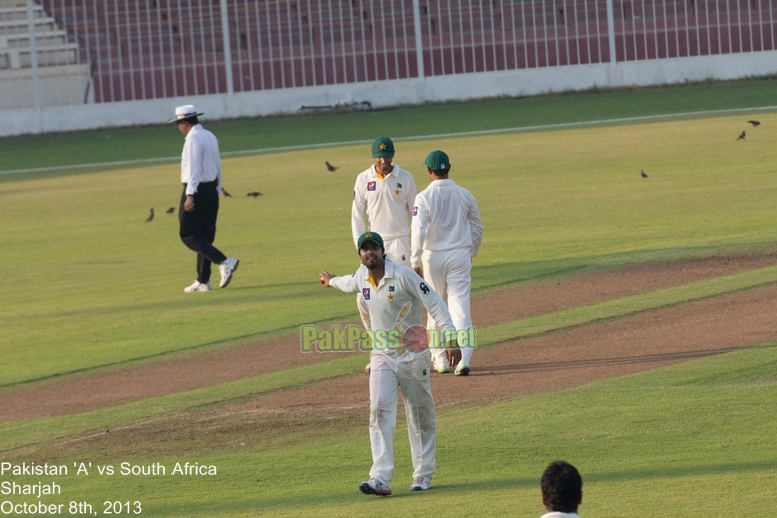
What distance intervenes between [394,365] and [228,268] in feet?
28.7

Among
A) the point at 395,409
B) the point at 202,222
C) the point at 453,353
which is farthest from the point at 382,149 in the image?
the point at 202,222

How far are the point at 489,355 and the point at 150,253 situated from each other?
9.56 m

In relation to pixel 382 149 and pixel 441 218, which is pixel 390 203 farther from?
pixel 441 218

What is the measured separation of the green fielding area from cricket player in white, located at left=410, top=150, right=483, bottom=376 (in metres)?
1.15

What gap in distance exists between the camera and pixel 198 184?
1578 cm

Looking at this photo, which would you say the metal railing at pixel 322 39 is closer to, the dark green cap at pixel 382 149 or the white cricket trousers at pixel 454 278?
the dark green cap at pixel 382 149

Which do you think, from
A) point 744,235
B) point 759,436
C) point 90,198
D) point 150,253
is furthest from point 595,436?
point 90,198

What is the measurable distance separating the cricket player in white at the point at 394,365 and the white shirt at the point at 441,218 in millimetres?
2740

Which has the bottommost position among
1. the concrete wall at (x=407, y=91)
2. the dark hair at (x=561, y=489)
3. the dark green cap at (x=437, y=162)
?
the dark hair at (x=561, y=489)

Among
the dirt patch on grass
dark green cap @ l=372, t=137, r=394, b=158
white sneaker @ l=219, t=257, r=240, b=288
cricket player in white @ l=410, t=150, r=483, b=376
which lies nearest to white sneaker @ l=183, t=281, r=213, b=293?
white sneaker @ l=219, t=257, r=240, b=288

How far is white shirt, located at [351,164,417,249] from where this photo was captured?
11.6 metres

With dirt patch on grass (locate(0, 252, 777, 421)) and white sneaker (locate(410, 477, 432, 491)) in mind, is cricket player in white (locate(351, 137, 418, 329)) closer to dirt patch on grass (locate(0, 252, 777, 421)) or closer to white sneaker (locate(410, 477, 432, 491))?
dirt patch on grass (locate(0, 252, 777, 421))

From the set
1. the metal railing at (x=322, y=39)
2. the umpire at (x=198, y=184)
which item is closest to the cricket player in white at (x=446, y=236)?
the umpire at (x=198, y=184)

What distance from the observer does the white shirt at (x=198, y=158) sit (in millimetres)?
15633
